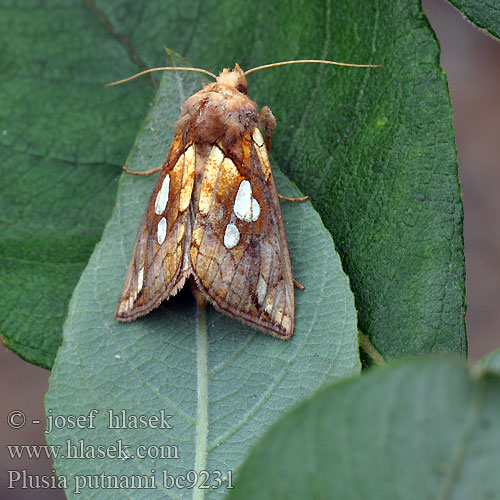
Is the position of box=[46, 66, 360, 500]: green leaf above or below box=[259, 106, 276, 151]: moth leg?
below

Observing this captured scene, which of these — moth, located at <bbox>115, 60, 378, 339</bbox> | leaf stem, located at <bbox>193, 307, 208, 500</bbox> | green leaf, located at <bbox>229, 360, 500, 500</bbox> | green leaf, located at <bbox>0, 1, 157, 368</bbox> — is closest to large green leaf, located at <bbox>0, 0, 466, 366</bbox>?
green leaf, located at <bbox>0, 1, 157, 368</bbox>

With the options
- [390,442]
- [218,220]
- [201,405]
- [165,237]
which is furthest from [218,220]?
[390,442]

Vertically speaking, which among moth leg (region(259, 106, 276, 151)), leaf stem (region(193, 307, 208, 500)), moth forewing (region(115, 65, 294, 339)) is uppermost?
moth leg (region(259, 106, 276, 151))

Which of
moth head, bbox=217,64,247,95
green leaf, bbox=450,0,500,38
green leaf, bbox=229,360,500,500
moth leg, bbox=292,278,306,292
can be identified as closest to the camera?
green leaf, bbox=229,360,500,500

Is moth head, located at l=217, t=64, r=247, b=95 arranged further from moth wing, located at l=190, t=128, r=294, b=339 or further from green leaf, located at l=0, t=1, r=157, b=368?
green leaf, located at l=0, t=1, r=157, b=368

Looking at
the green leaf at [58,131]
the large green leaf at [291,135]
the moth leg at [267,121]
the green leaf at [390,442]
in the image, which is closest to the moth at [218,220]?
the moth leg at [267,121]

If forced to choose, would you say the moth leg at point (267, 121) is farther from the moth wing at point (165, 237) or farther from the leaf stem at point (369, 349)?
the leaf stem at point (369, 349)

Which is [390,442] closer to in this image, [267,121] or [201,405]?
[201,405]

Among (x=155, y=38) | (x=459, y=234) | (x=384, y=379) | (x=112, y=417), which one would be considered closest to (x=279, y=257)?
(x=459, y=234)
